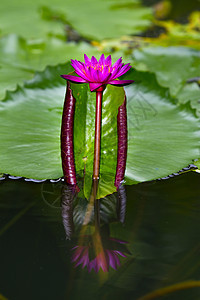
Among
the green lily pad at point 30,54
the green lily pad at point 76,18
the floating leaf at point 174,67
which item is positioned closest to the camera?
the floating leaf at point 174,67

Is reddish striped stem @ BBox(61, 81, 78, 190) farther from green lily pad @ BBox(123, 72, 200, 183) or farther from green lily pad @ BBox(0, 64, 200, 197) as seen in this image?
green lily pad @ BBox(123, 72, 200, 183)

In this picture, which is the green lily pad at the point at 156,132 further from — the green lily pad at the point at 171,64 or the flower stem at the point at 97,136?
the green lily pad at the point at 171,64

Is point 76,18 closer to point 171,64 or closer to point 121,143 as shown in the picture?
point 171,64

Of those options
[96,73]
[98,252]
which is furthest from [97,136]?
[98,252]

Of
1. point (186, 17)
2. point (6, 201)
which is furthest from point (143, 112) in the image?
point (186, 17)

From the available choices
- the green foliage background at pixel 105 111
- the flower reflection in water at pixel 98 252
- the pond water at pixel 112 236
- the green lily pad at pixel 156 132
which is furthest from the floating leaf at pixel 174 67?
the flower reflection in water at pixel 98 252

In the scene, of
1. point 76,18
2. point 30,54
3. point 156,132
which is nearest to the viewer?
point 156,132
